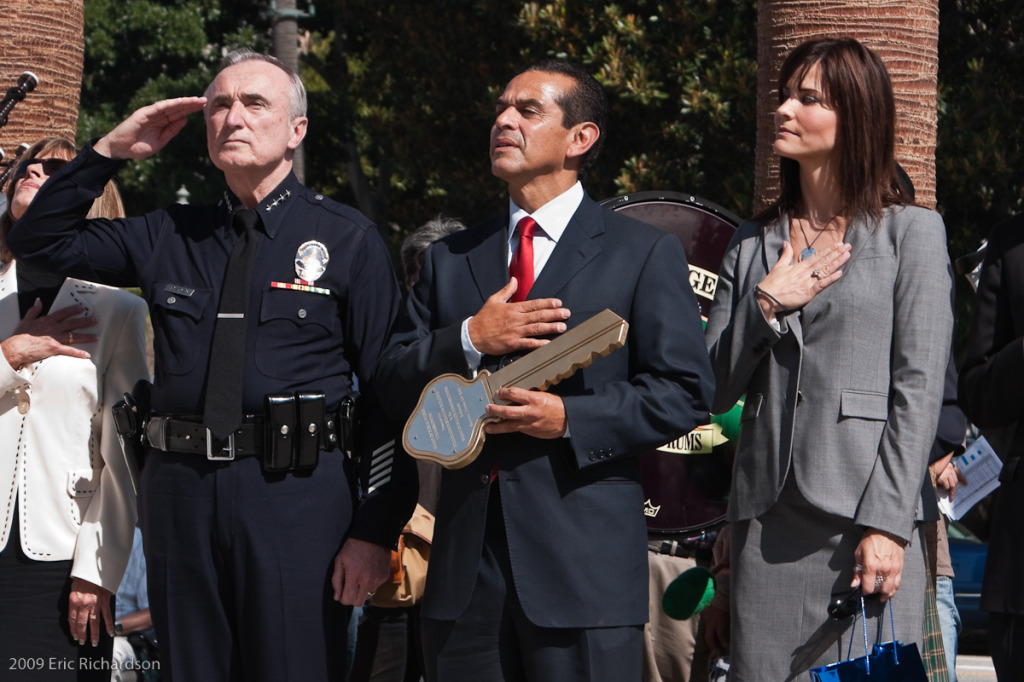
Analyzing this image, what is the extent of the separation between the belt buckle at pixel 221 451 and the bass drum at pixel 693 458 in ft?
5.50

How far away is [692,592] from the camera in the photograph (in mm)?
3922

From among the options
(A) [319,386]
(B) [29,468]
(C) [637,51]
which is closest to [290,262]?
(A) [319,386]

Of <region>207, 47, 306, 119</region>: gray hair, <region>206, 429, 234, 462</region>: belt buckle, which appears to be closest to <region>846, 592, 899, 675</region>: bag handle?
<region>206, 429, 234, 462</region>: belt buckle

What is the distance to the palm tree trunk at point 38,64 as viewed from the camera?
6762 mm

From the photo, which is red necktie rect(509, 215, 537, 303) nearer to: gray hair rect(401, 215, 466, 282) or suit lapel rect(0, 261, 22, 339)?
suit lapel rect(0, 261, 22, 339)

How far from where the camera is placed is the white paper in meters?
4.30

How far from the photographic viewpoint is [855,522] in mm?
3203

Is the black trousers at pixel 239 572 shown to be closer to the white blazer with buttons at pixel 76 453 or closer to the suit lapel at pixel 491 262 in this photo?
the white blazer with buttons at pixel 76 453

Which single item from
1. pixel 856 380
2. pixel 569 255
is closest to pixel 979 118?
pixel 856 380

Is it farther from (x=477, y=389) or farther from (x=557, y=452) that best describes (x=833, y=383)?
(x=477, y=389)

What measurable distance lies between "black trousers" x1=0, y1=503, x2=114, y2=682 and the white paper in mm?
2745

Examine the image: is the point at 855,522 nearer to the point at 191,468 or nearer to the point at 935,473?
the point at 935,473

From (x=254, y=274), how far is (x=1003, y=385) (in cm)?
209

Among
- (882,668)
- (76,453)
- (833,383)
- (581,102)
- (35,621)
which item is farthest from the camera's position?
(76,453)
